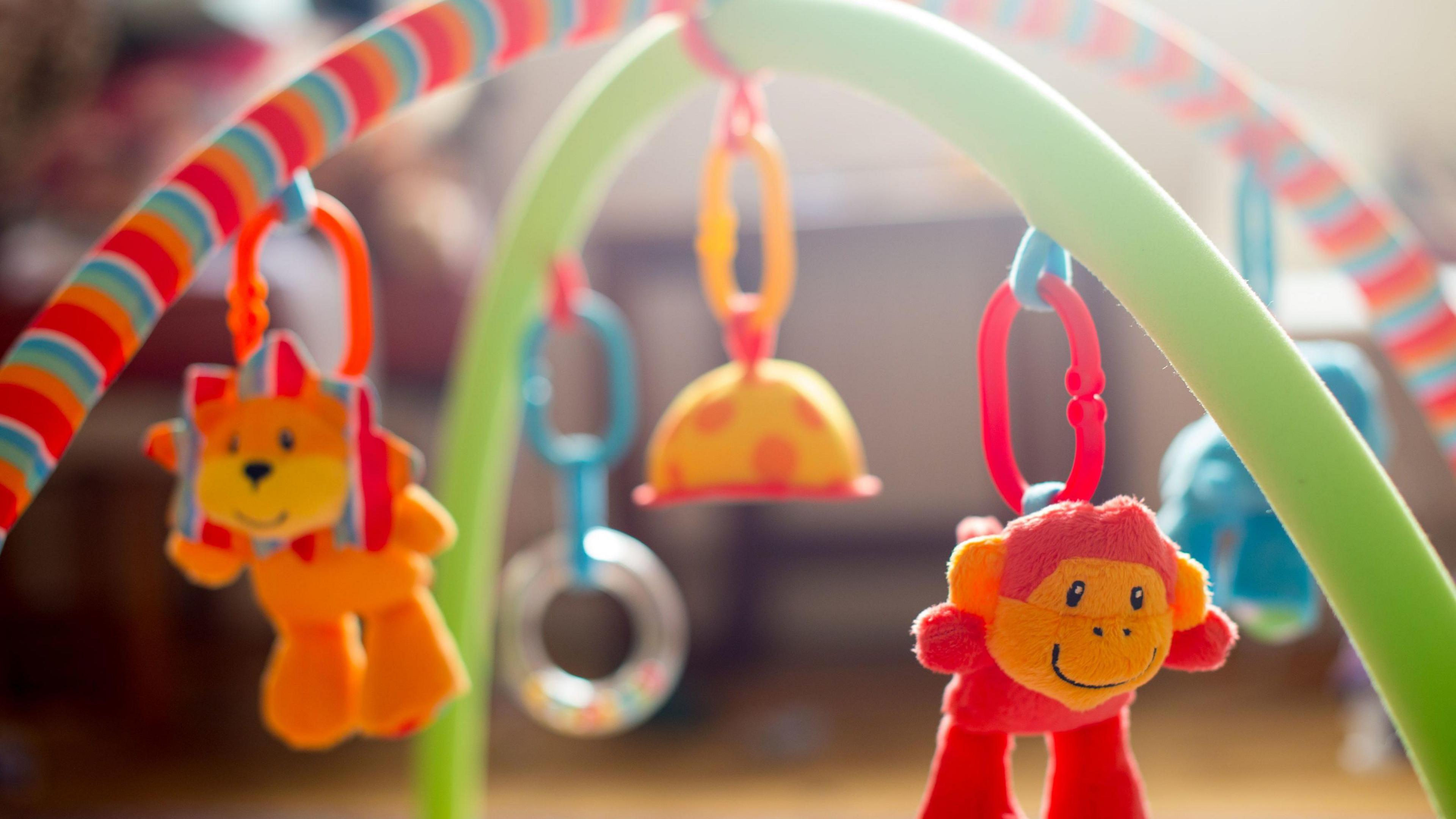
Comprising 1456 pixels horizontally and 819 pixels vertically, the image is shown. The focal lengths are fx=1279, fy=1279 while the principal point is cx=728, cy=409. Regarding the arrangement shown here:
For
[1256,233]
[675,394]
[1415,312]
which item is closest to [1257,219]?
[1256,233]

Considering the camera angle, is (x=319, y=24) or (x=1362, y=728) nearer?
(x=1362, y=728)

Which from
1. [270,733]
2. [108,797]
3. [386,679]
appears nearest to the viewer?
[386,679]

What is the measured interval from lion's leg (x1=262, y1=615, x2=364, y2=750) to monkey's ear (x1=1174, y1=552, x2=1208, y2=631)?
0.96 ft

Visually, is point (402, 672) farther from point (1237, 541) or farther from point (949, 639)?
point (1237, 541)

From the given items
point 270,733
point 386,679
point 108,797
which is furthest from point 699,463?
point 270,733

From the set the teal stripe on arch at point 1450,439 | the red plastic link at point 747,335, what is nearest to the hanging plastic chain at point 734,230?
the red plastic link at point 747,335

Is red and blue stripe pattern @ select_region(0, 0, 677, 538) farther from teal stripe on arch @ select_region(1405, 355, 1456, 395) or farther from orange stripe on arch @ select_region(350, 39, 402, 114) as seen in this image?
teal stripe on arch @ select_region(1405, 355, 1456, 395)

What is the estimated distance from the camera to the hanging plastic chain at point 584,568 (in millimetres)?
689

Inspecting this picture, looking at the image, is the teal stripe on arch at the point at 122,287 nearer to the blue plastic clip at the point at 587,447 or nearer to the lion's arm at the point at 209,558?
the lion's arm at the point at 209,558

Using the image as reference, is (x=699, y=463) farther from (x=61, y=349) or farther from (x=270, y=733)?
(x=270, y=733)

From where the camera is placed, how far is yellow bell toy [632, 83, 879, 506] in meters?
0.58

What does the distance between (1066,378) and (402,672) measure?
26 centimetres

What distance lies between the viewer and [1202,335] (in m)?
0.36

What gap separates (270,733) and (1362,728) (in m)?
1.17
